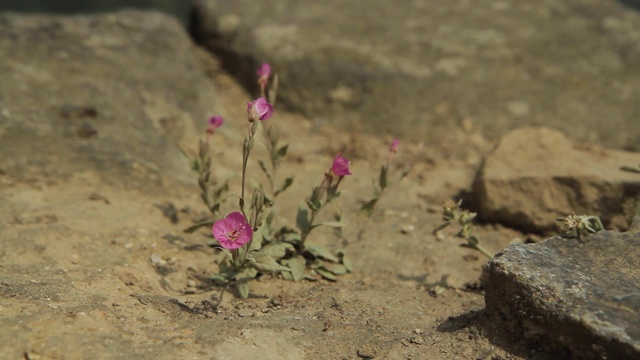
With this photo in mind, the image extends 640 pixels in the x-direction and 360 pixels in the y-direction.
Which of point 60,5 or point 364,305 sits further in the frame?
point 60,5

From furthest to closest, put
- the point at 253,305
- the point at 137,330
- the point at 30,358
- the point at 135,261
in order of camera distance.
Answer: the point at 135,261, the point at 253,305, the point at 137,330, the point at 30,358

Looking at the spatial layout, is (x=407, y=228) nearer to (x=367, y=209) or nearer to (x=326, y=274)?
(x=367, y=209)

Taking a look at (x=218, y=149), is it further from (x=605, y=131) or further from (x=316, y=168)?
(x=605, y=131)

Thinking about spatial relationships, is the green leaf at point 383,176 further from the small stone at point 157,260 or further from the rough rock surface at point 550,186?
the small stone at point 157,260

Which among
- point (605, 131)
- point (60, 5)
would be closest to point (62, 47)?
point (60, 5)

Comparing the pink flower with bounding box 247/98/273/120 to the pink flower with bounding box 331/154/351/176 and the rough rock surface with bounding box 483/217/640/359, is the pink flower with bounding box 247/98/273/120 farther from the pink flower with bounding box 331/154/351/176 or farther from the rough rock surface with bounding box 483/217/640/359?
the rough rock surface with bounding box 483/217/640/359

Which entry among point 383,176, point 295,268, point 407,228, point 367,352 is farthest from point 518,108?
point 367,352

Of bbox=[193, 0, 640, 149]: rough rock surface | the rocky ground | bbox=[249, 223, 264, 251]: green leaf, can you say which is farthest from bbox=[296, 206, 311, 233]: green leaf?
bbox=[193, 0, 640, 149]: rough rock surface
